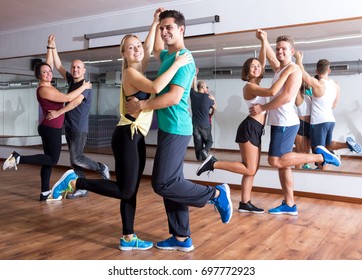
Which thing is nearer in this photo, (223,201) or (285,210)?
(223,201)

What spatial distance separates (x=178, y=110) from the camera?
2.13m

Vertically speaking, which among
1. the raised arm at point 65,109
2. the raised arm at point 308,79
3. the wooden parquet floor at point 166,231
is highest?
the raised arm at point 308,79

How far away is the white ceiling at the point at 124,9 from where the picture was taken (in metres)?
4.01

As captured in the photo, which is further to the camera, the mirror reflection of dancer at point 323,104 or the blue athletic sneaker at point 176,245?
the mirror reflection of dancer at point 323,104

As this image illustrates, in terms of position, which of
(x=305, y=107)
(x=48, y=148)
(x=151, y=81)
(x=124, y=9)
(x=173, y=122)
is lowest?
(x=48, y=148)

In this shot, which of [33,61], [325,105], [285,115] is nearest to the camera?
[285,115]

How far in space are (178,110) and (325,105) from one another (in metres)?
2.54

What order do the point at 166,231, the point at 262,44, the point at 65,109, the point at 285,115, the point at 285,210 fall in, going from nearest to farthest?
1. the point at 166,231
2. the point at 285,115
3. the point at 285,210
4. the point at 262,44
5. the point at 65,109


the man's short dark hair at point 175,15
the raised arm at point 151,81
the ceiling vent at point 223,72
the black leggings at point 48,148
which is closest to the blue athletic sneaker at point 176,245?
the raised arm at point 151,81

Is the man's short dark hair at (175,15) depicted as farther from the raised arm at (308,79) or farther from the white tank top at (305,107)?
the white tank top at (305,107)

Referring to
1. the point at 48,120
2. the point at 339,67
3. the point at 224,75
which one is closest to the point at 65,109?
the point at 48,120

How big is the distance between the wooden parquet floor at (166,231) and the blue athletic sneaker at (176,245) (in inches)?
1.9

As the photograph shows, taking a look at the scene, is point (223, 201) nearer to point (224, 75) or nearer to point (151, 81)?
point (151, 81)
